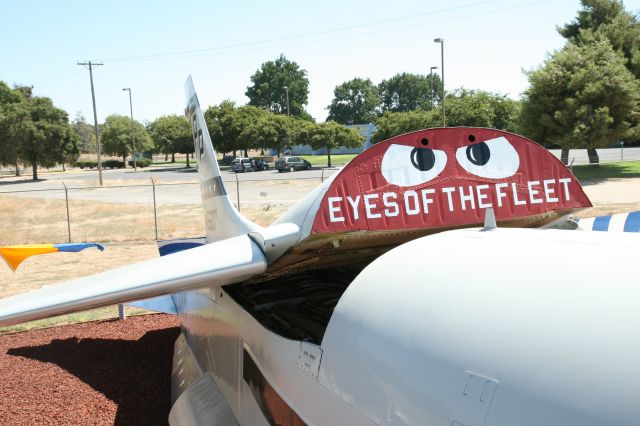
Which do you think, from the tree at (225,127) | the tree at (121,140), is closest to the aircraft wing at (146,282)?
the tree at (225,127)

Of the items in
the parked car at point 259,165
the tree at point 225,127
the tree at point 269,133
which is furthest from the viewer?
the tree at point 225,127

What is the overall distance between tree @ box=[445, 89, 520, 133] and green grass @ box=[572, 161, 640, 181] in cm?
1413

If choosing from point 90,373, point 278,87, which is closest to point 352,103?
point 278,87

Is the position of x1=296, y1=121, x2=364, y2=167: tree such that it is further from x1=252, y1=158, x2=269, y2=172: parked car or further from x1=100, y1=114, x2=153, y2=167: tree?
x1=100, y1=114, x2=153, y2=167: tree

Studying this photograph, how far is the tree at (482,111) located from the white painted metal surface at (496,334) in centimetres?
4815

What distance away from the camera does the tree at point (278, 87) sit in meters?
123

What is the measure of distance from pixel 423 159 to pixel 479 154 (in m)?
0.38

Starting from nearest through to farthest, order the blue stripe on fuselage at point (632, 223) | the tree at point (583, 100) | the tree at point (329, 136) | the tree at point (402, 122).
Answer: the blue stripe on fuselage at point (632, 223) → the tree at point (583, 100) → the tree at point (329, 136) → the tree at point (402, 122)

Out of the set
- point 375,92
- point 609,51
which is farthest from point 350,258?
point 375,92

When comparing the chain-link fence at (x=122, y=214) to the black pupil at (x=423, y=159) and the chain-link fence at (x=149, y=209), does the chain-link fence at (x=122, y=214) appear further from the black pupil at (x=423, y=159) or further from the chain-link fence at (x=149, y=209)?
the black pupil at (x=423, y=159)

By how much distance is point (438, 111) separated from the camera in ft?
175

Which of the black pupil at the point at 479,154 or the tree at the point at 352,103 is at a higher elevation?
the tree at the point at 352,103

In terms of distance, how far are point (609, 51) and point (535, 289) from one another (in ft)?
111

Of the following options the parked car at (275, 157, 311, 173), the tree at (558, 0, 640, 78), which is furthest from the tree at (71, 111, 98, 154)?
the tree at (558, 0, 640, 78)
